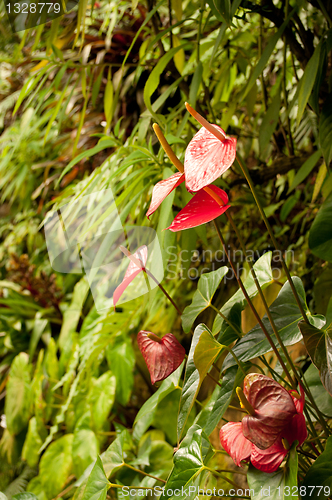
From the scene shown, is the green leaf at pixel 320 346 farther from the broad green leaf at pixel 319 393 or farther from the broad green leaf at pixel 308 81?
the broad green leaf at pixel 308 81

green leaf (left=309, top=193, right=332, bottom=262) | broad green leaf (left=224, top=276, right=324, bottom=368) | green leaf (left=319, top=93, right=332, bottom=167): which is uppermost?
green leaf (left=319, top=93, right=332, bottom=167)

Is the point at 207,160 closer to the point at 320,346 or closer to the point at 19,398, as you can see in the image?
the point at 320,346

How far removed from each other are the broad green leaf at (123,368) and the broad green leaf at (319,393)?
0.72m

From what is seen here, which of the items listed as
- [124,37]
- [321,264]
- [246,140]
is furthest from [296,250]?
[124,37]

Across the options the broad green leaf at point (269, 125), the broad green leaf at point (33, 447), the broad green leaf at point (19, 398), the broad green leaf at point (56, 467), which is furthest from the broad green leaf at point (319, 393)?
the broad green leaf at point (19, 398)

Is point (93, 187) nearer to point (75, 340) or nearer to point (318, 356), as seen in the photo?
point (318, 356)

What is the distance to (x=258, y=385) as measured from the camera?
1.00 ft

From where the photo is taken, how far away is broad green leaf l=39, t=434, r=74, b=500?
1041 mm

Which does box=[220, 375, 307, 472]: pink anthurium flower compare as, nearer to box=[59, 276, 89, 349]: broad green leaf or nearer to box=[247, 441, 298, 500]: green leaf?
box=[247, 441, 298, 500]: green leaf

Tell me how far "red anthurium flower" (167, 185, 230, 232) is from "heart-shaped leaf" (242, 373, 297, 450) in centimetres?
15

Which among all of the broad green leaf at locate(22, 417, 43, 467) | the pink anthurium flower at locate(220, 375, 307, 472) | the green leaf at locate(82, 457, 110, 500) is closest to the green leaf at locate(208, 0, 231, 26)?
the pink anthurium flower at locate(220, 375, 307, 472)

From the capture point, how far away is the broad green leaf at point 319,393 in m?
0.45

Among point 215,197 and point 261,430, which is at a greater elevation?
point 215,197

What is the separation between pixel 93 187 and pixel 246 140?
675 millimetres
